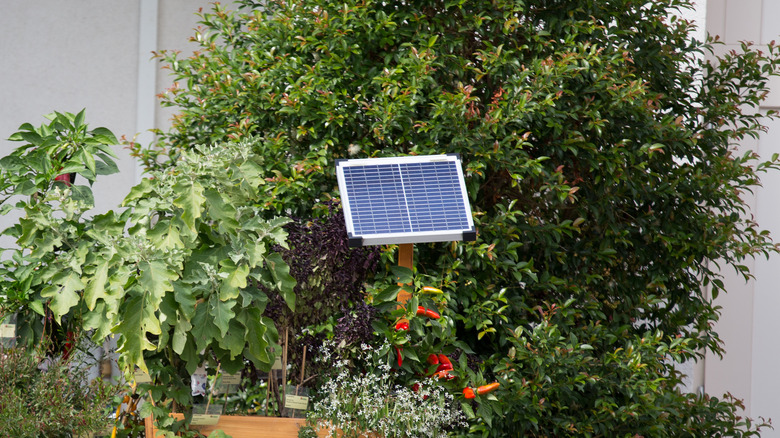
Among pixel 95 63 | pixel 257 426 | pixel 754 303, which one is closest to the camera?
pixel 257 426

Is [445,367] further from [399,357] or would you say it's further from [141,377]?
[141,377]

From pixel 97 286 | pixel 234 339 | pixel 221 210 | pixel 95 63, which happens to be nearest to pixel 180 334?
pixel 234 339

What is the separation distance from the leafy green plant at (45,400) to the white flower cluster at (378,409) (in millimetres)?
749

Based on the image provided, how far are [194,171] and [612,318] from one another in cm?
198

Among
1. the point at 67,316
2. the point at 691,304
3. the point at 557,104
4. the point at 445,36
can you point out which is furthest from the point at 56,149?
the point at 691,304

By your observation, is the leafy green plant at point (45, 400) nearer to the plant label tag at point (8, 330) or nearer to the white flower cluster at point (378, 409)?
the plant label tag at point (8, 330)

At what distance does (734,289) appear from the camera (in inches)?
176

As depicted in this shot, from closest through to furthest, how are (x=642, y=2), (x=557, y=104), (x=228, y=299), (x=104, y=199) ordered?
(x=228, y=299) < (x=557, y=104) < (x=642, y=2) < (x=104, y=199)

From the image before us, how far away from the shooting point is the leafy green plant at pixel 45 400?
8.31 ft

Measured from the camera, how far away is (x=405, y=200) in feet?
9.37

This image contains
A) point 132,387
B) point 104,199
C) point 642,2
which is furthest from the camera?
→ point 104,199

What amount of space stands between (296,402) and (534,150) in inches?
62.2

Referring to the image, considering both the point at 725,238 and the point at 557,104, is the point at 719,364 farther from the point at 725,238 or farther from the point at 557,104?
the point at 557,104

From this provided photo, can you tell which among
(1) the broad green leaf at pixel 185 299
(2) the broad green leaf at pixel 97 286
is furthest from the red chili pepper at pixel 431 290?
(2) the broad green leaf at pixel 97 286
